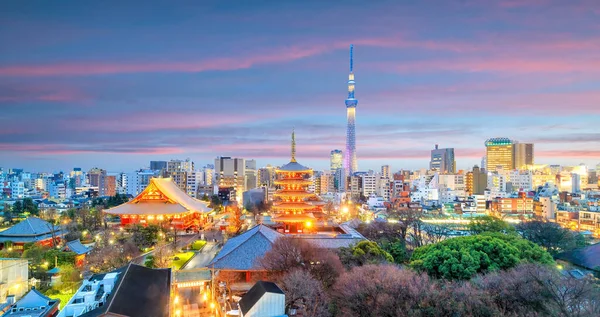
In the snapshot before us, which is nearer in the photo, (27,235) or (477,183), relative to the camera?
(27,235)

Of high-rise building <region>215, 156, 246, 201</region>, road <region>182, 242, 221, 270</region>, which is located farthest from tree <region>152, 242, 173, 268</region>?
high-rise building <region>215, 156, 246, 201</region>

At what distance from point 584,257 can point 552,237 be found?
408cm

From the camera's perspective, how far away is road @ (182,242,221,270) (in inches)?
957

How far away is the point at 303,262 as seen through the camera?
17.8 m

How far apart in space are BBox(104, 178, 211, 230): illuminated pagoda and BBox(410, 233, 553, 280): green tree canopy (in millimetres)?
26206

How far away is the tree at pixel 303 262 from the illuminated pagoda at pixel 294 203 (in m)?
12.8

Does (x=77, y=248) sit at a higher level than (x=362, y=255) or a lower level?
lower

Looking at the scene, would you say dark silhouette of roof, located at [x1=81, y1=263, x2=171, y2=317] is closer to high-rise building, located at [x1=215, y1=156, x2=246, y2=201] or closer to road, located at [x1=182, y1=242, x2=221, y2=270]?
road, located at [x1=182, y1=242, x2=221, y2=270]

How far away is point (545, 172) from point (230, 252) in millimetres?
91423

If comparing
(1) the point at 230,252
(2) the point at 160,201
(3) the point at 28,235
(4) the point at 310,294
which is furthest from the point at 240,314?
(2) the point at 160,201

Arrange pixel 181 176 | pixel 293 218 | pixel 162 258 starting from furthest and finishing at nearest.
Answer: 1. pixel 181 176
2. pixel 293 218
3. pixel 162 258

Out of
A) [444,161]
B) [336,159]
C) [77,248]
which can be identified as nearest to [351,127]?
[444,161]

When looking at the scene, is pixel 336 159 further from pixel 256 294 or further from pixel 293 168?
pixel 256 294

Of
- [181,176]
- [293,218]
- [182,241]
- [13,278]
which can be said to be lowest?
[182,241]
